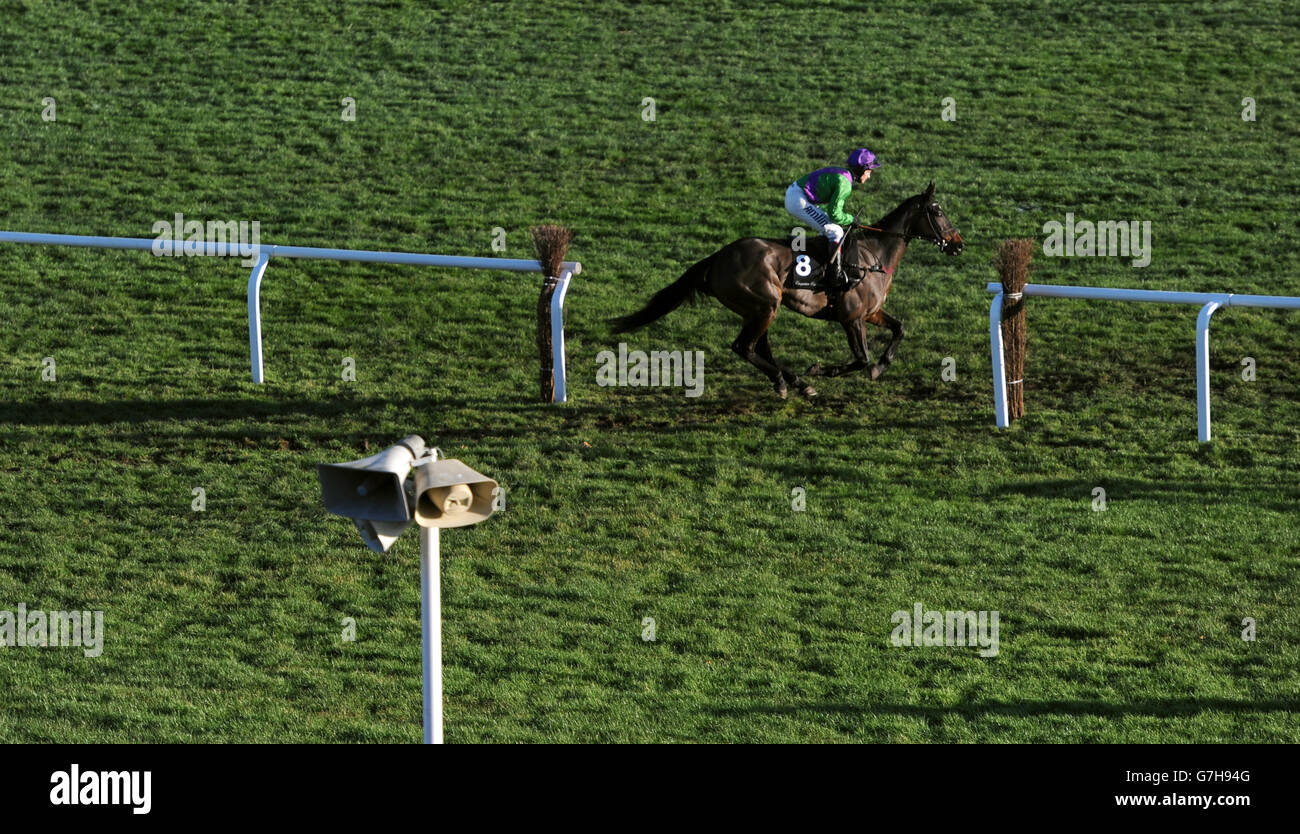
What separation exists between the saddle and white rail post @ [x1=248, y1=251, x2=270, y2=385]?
3.80 metres

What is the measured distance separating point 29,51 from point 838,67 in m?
9.69

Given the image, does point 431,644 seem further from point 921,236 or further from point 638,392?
point 921,236

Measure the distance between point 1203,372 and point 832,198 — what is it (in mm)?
2794

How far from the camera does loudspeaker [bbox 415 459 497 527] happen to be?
571 cm

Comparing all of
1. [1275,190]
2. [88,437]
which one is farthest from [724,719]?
[1275,190]

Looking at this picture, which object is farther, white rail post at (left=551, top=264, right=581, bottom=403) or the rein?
the rein

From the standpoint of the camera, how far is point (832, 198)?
11.8 meters

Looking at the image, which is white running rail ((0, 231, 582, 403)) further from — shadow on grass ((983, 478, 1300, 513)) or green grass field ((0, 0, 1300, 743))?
shadow on grass ((983, 478, 1300, 513))

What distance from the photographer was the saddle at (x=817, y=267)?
11.8 metres

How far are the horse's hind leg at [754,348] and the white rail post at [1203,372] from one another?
9.35 feet

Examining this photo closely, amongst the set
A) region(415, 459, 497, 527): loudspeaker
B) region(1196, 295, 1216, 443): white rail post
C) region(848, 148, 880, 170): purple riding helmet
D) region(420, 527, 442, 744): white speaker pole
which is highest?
region(848, 148, 880, 170): purple riding helmet

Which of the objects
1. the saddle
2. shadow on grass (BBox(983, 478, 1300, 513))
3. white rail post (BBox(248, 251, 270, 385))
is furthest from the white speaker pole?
white rail post (BBox(248, 251, 270, 385))

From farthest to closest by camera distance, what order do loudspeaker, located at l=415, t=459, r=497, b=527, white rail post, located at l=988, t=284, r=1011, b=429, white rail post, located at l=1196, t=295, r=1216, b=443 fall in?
white rail post, located at l=988, t=284, r=1011, b=429, white rail post, located at l=1196, t=295, r=1216, b=443, loudspeaker, located at l=415, t=459, r=497, b=527

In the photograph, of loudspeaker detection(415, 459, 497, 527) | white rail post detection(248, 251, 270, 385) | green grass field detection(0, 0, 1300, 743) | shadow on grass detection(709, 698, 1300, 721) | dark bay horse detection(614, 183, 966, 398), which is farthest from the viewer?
white rail post detection(248, 251, 270, 385)
